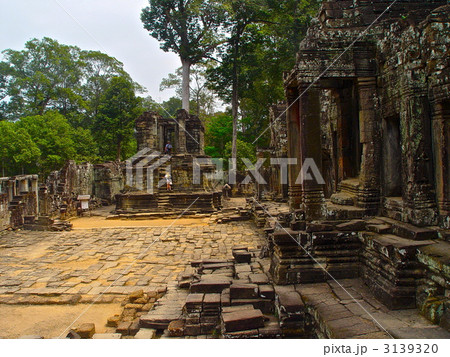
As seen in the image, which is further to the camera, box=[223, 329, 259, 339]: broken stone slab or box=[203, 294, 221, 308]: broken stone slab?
box=[203, 294, 221, 308]: broken stone slab

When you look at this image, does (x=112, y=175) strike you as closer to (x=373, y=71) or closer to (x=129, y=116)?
(x=129, y=116)

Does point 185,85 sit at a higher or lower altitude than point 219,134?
higher

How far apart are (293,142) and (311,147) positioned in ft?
3.67

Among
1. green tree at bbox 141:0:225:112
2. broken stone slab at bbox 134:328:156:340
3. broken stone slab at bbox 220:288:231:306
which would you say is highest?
green tree at bbox 141:0:225:112

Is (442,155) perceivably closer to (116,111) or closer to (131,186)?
(131,186)

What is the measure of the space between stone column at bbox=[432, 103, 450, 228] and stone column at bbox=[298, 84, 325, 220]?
1449mm

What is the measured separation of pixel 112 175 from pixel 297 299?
20.4m

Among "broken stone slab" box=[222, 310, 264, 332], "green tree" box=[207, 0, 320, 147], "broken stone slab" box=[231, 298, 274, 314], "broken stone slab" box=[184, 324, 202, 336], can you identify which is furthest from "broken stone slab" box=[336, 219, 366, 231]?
"green tree" box=[207, 0, 320, 147]

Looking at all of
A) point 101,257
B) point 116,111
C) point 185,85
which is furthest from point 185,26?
point 101,257

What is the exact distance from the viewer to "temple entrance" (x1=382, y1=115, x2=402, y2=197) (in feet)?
15.7

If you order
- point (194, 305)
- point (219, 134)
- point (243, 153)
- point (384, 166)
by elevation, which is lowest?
point (194, 305)

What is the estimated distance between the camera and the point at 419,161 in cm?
403

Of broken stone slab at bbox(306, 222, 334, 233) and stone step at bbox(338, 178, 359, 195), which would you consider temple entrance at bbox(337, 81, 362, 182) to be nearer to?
stone step at bbox(338, 178, 359, 195)

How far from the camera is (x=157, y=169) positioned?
17.6 metres
